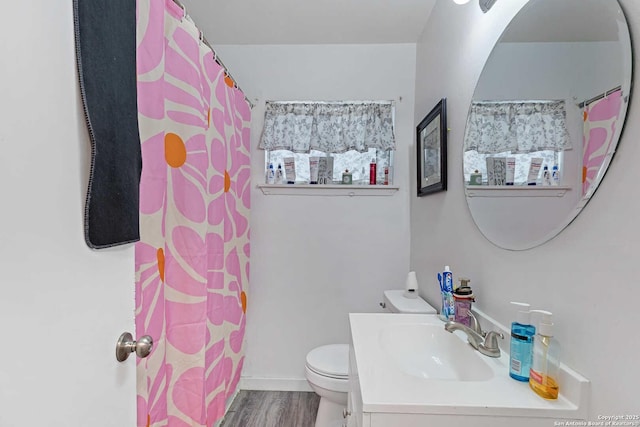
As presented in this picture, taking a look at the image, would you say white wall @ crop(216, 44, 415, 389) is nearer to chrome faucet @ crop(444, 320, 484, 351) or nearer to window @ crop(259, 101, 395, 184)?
window @ crop(259, 101, 395, 184)

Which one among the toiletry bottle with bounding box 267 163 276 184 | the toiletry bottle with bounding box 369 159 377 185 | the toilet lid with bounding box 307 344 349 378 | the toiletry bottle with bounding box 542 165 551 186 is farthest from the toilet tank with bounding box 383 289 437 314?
the toiletry bottle with bounding box 267 163 276 184

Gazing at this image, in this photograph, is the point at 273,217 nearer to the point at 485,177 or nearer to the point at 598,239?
the point at 485,177

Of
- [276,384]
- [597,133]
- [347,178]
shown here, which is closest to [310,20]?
[347,178]

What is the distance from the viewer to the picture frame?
153 cm

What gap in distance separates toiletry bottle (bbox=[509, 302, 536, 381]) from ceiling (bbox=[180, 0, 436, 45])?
175 centimetres

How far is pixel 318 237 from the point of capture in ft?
7.16

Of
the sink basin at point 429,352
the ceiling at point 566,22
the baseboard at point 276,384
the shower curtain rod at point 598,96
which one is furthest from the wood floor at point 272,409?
the ceiling at point 566,22

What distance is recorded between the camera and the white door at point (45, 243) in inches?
17.2

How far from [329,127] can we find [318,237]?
0.78 m

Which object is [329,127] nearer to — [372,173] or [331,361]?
[372,173]

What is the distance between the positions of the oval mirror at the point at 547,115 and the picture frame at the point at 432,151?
0.34 m

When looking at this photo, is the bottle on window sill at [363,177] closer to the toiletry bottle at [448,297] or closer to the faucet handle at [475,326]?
the toiletry bottle at [448,297]

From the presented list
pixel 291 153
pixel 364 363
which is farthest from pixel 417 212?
pixel 364 363

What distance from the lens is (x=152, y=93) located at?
0.96 m
